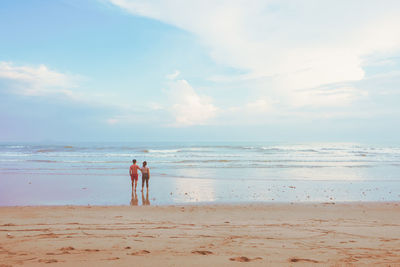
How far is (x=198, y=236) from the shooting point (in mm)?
6215

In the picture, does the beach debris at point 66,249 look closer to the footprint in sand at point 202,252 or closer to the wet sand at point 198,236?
the wet sand at point 198,236

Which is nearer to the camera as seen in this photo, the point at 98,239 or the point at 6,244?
the point at 6,244

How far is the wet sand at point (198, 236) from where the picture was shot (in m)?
4.81

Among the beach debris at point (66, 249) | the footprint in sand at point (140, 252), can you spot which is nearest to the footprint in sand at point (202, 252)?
the footprint in sand at point (140, 252)

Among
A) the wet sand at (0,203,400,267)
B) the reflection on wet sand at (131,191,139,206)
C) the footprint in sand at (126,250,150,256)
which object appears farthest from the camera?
the reflection on wet sand at (131,191,139,206)

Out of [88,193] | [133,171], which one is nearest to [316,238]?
[133,171]

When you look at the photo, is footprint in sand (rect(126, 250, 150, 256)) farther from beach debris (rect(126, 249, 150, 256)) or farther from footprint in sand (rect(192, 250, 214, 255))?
footprint in sand (rect(192, 250, 214, 255))

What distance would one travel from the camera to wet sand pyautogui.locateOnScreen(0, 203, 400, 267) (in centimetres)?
481

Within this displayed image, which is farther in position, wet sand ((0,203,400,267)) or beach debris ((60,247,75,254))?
beach debris ((60,247,75,254))

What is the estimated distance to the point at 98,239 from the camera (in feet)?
19.5

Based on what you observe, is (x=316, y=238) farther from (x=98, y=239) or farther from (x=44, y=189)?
(x=44, y=189)

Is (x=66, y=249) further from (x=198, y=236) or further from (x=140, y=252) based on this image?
(x=198, y=236)

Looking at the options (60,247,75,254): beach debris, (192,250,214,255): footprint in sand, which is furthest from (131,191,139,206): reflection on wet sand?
(192,250,214,255): footprint in sand

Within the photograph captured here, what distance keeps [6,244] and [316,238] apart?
6.24 m
